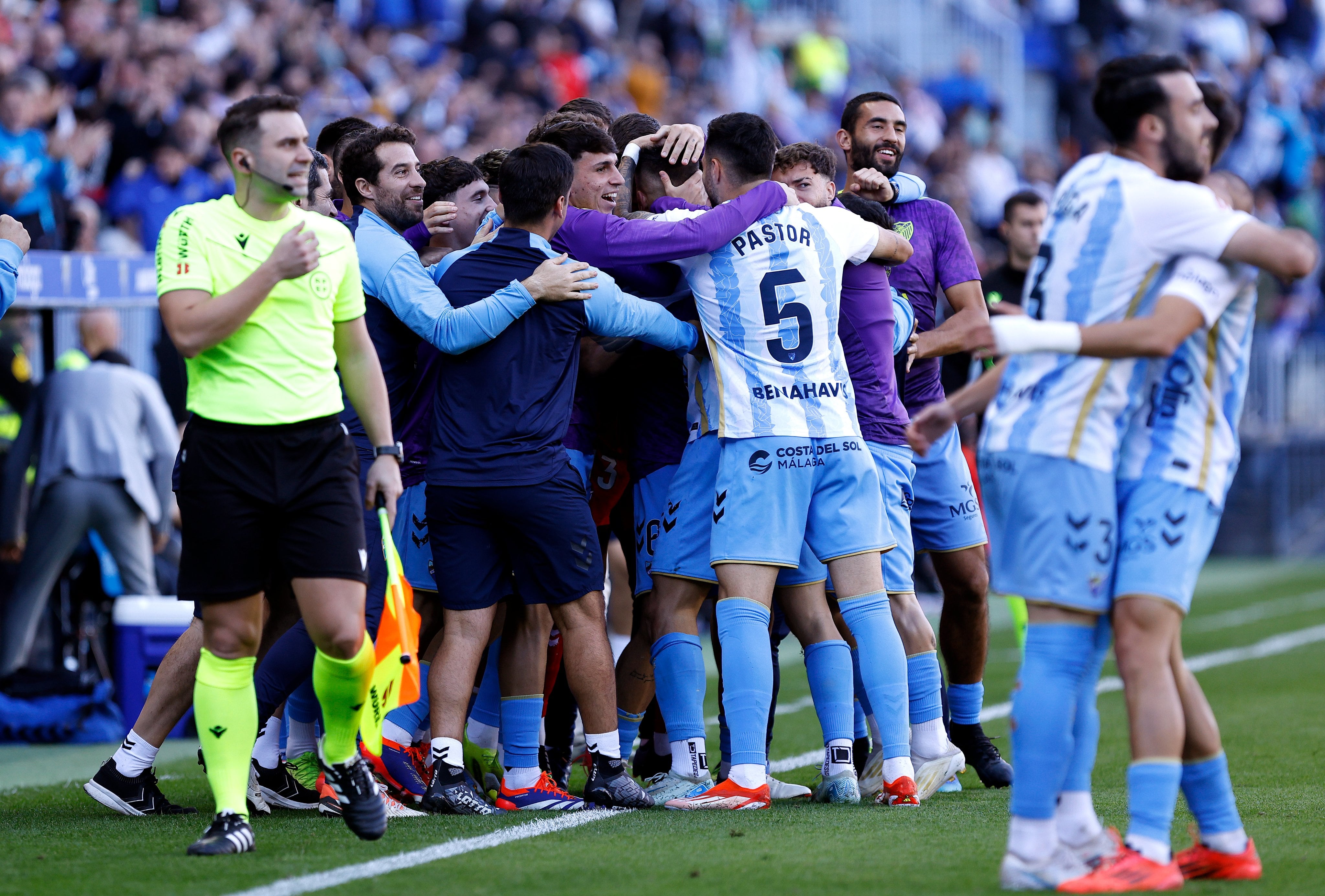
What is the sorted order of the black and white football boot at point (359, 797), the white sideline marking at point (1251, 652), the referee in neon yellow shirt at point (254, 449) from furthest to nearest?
1. the white sideline marking at point (1251, 652)
2. the black and white football boot at point (359, 797)
3. the referee in neon yellow shirt at point (254, 449)

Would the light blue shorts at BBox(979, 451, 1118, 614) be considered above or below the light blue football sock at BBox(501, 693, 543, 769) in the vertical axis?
above

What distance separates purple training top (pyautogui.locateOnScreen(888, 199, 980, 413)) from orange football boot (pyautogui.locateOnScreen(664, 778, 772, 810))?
190 centimetres

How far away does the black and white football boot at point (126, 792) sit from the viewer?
222 inches

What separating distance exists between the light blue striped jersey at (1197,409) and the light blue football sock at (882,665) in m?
1.58

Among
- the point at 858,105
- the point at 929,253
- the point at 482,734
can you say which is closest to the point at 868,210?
the point at 929,253

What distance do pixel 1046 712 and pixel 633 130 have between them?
3274 mm

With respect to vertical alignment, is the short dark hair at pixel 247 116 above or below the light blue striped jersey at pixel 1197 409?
above

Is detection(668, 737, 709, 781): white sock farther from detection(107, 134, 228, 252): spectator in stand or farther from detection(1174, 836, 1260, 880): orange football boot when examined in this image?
detection(107, 134, 228, 252): spectator in stand

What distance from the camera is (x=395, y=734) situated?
595cm

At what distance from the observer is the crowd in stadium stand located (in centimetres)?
1208

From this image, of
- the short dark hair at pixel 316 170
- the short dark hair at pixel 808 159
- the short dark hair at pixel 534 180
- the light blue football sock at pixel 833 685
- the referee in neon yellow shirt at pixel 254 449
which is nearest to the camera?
the referee in neon yellow shirt at pixel 254 449

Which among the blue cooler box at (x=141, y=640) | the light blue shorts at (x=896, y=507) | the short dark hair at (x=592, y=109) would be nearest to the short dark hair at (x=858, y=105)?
the short dark hair at (x=592, y=109)

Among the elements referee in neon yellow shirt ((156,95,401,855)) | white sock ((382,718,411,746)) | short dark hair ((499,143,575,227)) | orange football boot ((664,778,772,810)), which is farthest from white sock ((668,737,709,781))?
short dark hair ((499,143,575,227))

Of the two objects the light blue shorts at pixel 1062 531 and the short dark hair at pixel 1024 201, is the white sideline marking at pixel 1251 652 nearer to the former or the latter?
the short dark hair at pixel 1024 201
